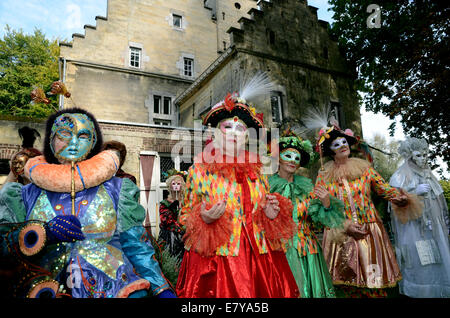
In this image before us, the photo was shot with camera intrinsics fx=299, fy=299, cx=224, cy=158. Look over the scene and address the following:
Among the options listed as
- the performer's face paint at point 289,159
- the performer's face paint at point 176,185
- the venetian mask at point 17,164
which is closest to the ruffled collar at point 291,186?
the performer's face paint at point 289,159

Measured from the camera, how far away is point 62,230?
1735 mm

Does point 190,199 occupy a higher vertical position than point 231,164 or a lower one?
lower

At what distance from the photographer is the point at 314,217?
3.49 metres

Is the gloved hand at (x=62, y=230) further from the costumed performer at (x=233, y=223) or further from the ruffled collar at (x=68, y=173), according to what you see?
the costumed performer at (x=233, y=223)

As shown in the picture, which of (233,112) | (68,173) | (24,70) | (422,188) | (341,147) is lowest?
(68,173)

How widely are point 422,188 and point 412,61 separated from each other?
309 inches

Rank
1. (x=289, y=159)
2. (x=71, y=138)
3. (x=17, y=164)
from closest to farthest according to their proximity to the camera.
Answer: (x=71, y=138) < (x=289, y=159) < (x=17, y=164)

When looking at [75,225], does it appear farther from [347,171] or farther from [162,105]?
[162,105]

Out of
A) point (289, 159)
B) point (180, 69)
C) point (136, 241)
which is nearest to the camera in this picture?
point (136, 241)

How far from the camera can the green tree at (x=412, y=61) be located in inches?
397

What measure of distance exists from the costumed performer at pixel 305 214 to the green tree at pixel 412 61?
336 inches

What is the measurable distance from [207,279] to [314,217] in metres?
1.53

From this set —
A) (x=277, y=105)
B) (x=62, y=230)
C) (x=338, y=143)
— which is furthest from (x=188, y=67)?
(x=62, y=230)

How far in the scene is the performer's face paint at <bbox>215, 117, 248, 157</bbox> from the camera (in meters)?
3.09
